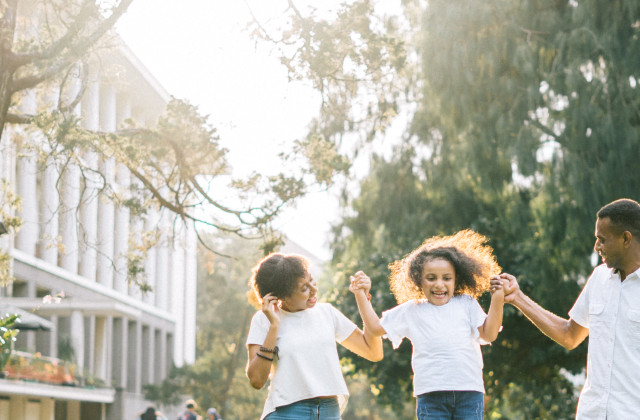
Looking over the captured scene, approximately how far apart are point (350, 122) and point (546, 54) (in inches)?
178

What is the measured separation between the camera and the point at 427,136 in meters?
20.1

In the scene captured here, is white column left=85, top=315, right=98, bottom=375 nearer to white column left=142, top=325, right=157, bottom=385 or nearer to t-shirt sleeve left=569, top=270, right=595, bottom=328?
white column left=142, top=325, right=157, bottom=385

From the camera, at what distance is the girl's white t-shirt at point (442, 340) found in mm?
5023

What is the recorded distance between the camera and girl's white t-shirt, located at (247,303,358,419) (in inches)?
189

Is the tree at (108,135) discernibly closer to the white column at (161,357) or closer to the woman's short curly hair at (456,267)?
the woman's short curly hair at (456,267)

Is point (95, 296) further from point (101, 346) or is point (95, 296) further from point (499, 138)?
point (499, 138)

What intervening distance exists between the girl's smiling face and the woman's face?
63cm

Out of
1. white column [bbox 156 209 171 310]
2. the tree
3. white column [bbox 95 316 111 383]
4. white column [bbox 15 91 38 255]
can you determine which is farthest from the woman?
white column [bbox 156 209 171 310]

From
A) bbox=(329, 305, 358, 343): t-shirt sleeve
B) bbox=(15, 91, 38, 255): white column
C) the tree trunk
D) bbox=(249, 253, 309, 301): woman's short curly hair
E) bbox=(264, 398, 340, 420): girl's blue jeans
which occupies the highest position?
bbox=(15, 91, 38, 255): white column

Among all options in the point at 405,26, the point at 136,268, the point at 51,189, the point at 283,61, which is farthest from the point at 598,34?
the point at 51,189

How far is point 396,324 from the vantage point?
5.25m

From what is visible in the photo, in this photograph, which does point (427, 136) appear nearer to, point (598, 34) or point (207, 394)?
point (598, 34)

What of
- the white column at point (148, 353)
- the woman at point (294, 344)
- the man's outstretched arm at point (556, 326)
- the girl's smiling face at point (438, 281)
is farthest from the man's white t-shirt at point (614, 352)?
the white column at point (148, 353)

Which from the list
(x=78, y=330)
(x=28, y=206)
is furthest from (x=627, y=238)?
(x=78, y=330)
